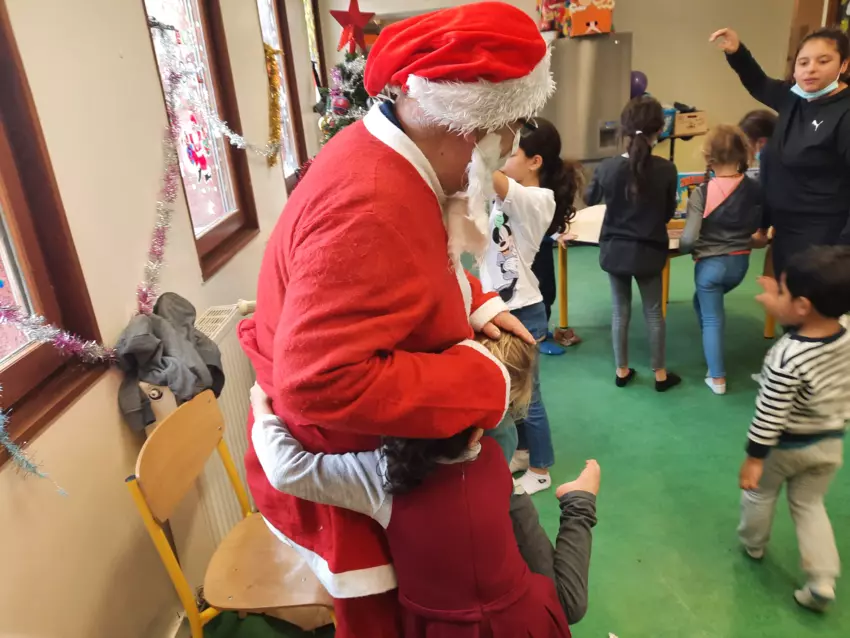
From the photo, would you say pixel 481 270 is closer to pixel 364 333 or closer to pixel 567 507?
pixel 567 507

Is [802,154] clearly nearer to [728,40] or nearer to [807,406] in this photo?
[728,40]

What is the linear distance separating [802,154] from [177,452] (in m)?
2.35

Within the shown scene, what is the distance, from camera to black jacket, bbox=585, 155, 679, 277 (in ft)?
8.58

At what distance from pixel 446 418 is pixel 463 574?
30cm

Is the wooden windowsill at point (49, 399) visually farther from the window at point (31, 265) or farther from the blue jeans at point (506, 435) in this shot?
the blue jeans at point (506, 435)

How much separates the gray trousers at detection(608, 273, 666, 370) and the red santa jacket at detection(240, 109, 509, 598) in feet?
6.96

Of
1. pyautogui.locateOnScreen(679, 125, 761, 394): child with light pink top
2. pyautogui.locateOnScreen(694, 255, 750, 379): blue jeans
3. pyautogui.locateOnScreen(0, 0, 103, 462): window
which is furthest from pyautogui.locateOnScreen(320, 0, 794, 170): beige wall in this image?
pyautogui.locateOnScreen(0, 0, 103, 462): window

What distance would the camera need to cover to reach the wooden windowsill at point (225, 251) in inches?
82.2

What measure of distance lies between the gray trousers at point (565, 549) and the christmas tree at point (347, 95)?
7.59 ft

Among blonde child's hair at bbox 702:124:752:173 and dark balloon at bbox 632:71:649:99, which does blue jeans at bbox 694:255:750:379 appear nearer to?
blonde child's hair at bbox 702:124:752:173

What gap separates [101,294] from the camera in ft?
4.72

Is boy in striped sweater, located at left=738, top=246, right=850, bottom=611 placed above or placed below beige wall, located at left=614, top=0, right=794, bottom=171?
below

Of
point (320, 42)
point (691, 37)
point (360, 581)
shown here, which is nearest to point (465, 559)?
point (360, 581)

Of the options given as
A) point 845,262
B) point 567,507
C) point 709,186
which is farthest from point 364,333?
point 709,186
